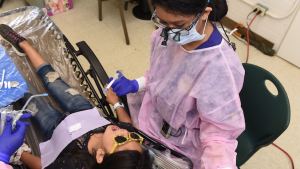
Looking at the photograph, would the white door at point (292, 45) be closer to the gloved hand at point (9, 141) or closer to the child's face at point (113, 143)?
the child's face at point (113, 143)

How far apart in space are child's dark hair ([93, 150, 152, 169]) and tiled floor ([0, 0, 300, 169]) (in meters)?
1.07

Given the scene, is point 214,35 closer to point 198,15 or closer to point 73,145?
point 198,15

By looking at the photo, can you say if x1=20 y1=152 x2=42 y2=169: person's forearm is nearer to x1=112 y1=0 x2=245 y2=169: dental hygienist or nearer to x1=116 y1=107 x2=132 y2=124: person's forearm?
x1=116 y1=107 x2=132 y2=124: person's forearm

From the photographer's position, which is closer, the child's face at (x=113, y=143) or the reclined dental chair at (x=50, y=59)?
the child's face at (x=113, y=143)

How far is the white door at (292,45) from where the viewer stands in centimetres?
217

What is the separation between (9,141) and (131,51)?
5.48ft

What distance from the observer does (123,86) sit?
3.95ft

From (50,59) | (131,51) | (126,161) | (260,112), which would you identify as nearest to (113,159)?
(126,161)

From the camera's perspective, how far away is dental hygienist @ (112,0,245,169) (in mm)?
902

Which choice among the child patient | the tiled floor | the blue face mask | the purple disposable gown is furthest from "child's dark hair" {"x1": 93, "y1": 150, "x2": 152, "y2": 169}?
the tiled floor

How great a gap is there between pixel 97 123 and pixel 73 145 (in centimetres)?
15

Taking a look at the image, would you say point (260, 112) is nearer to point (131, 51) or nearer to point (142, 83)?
point (142, 83)

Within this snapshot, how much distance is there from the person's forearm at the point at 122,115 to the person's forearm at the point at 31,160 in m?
0.44

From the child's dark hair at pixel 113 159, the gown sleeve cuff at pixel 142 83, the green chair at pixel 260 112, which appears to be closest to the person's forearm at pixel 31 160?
the child's dark hair at pixel 113 159
